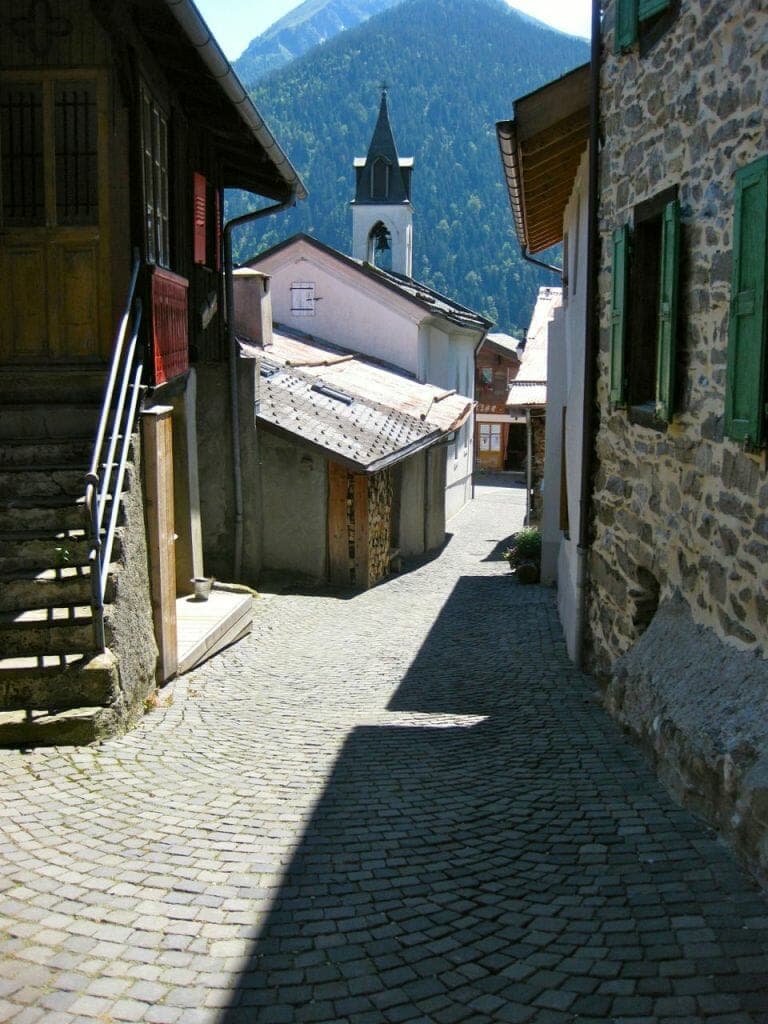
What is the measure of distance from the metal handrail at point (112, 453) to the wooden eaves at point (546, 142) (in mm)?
3343

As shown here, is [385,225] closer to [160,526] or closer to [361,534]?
[361,534]

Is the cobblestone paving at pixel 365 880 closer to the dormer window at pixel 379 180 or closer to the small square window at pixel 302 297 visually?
the small square window at pixel 302 297

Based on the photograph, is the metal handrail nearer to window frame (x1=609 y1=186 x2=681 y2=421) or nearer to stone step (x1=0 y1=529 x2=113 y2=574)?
stone step (x1=0 y1=529 x2=113 y2=574)

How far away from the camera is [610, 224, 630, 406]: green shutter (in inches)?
297

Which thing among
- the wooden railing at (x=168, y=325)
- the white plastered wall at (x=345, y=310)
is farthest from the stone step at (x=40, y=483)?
the white plastered wall at (x=345, y=310)

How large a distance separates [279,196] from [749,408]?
8.88 meters

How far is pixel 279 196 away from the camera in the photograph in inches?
504

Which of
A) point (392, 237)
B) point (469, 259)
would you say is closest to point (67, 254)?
point (392, 237)

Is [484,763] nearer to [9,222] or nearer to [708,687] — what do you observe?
[708,687]

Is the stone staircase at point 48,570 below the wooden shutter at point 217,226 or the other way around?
below

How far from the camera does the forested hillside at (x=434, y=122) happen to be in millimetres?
97812

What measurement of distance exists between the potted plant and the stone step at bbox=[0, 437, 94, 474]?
9801 mm

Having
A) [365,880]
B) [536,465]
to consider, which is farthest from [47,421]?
[536,465]

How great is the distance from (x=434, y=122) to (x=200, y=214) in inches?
4796
